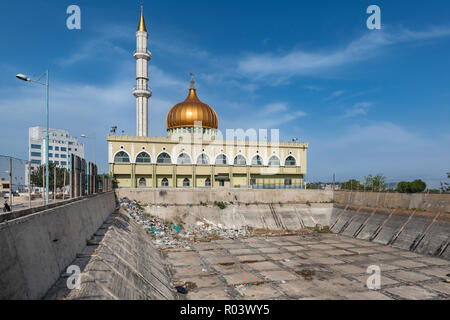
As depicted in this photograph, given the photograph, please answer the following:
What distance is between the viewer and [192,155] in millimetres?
40094

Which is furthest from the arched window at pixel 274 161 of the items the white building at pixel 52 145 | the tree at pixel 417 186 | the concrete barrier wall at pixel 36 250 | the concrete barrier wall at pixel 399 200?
the white building at pixel 52 145

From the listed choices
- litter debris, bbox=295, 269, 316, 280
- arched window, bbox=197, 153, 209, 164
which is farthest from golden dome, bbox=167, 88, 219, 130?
litter debris, bbox=295, 269, 316, 280

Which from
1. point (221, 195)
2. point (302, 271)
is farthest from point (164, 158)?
point (302, 271)

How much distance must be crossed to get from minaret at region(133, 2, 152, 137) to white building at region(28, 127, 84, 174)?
5583 centimetres

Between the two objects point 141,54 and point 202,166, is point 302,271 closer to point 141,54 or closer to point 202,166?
point 202,166

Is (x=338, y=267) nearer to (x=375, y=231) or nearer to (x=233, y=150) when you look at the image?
(x=375, y=231)

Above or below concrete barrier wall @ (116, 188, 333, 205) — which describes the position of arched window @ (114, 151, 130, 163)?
above

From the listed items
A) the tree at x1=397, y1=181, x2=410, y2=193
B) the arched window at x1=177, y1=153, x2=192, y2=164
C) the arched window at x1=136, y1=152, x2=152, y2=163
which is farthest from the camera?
the arched window at x1=177, y1=153, x2=192, y2=164

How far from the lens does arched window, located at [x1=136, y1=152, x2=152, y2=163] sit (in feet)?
126

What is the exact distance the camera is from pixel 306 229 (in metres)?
30.9

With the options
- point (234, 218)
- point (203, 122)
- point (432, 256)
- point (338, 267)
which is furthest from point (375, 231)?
point (203, 122)

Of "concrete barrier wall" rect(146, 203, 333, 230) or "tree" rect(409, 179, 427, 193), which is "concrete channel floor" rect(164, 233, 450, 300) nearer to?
"concrete barrier wall" rect(146, 203, 333, 230)

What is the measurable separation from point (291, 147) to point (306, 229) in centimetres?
1615

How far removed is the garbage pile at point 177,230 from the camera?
2327 centimetres
